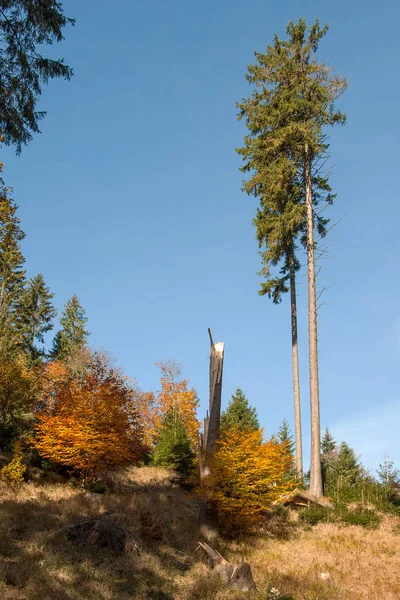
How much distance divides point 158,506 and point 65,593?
879 cm

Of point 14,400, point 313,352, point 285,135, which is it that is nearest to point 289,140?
Answer: point 285,135

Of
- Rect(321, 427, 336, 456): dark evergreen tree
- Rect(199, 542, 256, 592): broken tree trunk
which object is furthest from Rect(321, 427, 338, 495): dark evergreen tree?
Rect(199, 542, 256, 592): broken tree trunk

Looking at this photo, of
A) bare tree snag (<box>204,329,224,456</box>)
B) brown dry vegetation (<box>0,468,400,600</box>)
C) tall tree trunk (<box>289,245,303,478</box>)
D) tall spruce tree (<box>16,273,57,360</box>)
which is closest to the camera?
brown dry vegetation (<box>0,468,400,600</box>)

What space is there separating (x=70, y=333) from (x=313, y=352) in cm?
3031

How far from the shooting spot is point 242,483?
1413 centimetres

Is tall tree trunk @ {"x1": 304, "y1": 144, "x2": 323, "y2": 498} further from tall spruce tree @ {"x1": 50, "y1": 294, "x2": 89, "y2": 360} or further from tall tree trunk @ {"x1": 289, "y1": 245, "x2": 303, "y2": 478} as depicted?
tall spruce tree @ {"x1": 50, "y1": 294, "x2": 89, "y2": 360}

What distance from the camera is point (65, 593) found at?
813cm

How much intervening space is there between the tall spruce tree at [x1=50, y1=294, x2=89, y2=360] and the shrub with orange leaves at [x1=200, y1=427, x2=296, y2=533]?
97.7 ft

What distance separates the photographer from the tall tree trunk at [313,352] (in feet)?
63.8

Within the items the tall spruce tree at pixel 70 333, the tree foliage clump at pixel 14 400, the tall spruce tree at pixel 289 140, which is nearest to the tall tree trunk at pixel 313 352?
the tall spruce tree at pixel 289 140

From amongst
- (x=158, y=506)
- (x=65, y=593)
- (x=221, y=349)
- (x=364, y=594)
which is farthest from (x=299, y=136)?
(x=65, y=593)

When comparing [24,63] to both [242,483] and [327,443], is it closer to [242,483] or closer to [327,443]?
[242,483]

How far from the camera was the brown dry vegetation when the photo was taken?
886 centimetres

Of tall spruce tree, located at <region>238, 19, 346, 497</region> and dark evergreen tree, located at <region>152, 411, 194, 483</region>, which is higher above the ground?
tall spruce tree, located at <region>238, 19, 346, 497</region>
